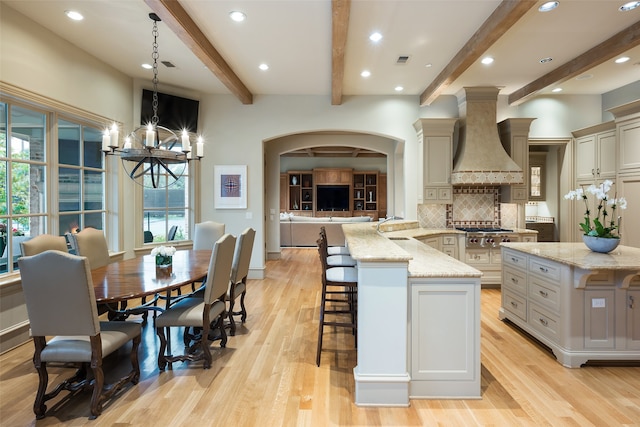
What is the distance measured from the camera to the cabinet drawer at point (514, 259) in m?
3.27

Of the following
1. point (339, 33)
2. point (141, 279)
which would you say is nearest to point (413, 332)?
point (141, 279)

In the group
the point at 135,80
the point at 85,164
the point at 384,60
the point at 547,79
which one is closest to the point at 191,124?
the point at 135,80

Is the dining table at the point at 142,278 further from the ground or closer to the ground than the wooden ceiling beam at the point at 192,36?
closer to the ground

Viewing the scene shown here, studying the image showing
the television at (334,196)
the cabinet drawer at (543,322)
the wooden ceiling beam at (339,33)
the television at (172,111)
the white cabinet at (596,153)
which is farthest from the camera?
the television at (334,196)

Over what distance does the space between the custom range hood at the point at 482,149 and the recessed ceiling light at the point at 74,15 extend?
190 inches

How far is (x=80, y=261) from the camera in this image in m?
2.00

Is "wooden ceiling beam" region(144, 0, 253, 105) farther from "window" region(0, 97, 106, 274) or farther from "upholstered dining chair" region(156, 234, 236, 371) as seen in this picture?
"upholstered dining chair" region(156, 234, 236, 371)

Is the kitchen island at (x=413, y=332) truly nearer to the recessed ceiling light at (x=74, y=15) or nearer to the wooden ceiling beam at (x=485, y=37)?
the wooden ceiling beam at (x=485, y=37)

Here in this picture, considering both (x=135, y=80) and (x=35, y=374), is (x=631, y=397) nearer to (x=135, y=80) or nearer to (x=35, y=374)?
(x=35, y=374)

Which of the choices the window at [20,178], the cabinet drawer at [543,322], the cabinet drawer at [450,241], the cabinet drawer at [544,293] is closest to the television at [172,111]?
the window at [20,178]

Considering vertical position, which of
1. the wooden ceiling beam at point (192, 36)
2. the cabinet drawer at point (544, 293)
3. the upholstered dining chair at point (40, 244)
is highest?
the wooden ceiling beam at point (192, 36)

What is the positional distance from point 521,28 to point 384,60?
144 centimetres

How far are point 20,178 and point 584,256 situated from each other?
5.12 metres

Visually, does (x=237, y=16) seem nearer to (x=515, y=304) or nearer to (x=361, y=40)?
(x=361, y=40)
